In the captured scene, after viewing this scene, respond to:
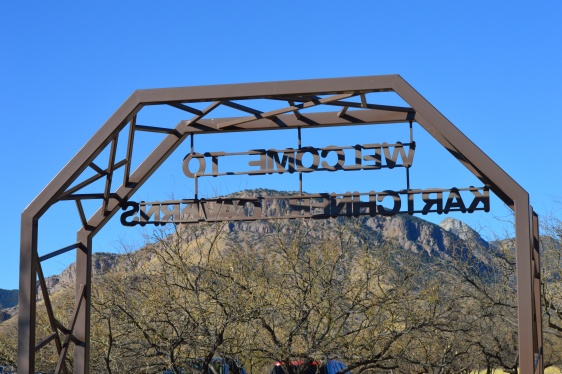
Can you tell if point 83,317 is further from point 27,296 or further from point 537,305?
point 537,305

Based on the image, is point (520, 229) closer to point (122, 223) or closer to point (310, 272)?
point (122, 223)

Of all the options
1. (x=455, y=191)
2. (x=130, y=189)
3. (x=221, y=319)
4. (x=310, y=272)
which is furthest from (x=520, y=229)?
(x=310, y=272)

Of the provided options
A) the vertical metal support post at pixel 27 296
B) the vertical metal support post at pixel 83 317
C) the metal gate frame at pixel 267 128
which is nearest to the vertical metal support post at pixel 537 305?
the metal gate frame at pixel 267 128

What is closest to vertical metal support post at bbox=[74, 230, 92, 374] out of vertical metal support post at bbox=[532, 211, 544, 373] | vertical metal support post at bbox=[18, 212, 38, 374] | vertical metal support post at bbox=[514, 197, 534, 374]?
vertical metal support post at bbox=[18, 212, 38, 374]

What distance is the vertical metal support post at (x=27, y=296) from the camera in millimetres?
8688

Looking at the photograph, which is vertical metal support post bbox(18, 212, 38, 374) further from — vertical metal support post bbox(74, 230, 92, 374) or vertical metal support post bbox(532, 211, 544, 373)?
vertical metal support post bbox(532, 211, 544, 373)

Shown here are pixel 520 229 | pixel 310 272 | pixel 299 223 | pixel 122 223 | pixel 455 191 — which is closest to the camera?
pixel 520 229

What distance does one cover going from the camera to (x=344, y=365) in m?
17.5

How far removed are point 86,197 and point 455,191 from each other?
4.09 metres

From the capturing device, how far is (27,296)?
344 inches

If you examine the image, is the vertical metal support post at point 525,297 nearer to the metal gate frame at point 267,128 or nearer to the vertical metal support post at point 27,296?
the metal gate frame at point 267,128

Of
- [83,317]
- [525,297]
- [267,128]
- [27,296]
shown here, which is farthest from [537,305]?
[27,296]

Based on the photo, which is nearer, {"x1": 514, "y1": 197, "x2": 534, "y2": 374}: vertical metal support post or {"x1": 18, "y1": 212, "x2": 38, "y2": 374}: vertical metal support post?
{"x1": 514, "y1": 197, "x2": 534, "y2": 374}: vertical metal support post

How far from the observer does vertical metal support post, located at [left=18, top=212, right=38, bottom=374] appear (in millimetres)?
8688
